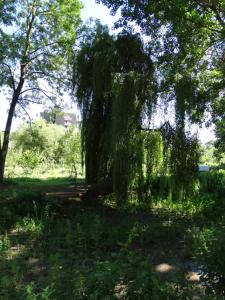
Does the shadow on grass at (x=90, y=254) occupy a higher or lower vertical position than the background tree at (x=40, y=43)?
lower

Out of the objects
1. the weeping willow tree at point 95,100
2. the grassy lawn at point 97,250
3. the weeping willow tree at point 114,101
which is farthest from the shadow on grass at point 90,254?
the weeping willow tree at point 95,100

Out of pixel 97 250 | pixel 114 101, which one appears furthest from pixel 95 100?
pixel 97 250

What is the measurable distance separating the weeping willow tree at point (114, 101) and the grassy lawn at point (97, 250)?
1.13m

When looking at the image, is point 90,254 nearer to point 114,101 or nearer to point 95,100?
point 114,101

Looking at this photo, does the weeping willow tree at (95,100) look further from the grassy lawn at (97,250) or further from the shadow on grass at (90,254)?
the shadow on grass at (90,254)

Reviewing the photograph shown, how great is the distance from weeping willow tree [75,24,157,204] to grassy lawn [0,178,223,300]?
44.4 inches

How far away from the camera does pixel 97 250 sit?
20.1 ft

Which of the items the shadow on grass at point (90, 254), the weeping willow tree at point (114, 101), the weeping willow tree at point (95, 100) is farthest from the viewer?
the weeping willow tree at point (95, 100)

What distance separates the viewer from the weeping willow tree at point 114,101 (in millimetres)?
9383

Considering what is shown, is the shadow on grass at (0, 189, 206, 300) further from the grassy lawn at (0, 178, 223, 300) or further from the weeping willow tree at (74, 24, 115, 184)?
the weeping willow tree at (74, 24, 115, 184)

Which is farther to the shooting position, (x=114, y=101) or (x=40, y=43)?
(x=40, y=43)

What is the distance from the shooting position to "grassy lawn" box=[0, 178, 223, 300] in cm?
362

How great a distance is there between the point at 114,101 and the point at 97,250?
442 cm

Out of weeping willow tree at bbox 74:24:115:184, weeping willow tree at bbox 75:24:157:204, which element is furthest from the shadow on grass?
weeping willow tree at bbox 74:24:115:184
